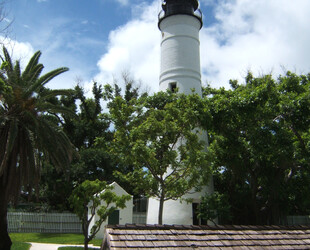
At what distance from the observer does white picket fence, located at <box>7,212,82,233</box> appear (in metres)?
23.2

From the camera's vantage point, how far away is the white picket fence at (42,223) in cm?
2325

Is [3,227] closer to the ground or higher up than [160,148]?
closer to the ground

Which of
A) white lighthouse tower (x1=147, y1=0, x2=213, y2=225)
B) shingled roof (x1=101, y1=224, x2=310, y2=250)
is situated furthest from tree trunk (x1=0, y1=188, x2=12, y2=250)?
shingled roof (x1=101, y1=224, x2=310, y2=250)

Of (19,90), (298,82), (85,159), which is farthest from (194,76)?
(85,159)

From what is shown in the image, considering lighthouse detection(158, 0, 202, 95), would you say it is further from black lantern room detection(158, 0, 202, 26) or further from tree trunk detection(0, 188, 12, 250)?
tree trunk detection(0, 188, 12, 250)

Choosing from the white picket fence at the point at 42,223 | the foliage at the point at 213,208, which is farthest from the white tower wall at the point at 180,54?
the white picket fence at the point at 42,223

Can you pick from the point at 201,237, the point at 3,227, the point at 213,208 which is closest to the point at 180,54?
the point at 213,208

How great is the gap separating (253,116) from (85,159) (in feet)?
53.7

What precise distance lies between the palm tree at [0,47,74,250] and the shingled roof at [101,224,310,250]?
9586 millimetres

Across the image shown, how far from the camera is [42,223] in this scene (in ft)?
77.9

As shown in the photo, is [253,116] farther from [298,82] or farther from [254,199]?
[254,199]

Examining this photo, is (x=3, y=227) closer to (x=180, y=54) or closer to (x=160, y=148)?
(x=160, y=148)

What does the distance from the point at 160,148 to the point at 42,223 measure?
48.3 ft

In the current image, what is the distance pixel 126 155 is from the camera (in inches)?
523
